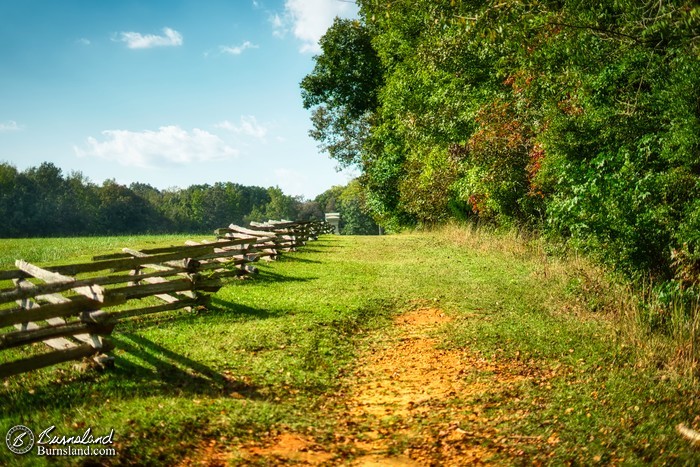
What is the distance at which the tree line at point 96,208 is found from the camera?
210 ft

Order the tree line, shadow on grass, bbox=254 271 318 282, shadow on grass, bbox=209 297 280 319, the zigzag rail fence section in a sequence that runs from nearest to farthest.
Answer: the zigzag rail fence section
shadow on grass, bbox=209 297 280 319
shadow on grass, bbox=254 271 318 282
the tree line

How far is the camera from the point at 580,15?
31.9 ft

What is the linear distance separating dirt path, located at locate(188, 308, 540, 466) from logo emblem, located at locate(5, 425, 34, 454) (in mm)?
1670

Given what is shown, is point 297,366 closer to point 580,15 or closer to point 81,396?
point 81,396

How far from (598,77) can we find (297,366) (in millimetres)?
8228

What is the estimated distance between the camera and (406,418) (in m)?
5.72

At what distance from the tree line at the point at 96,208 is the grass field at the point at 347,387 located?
37.6 metres

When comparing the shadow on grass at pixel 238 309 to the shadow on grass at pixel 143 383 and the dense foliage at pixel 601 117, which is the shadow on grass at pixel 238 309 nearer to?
the shadow on grass at pixel 143 383

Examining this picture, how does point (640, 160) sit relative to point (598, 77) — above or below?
below

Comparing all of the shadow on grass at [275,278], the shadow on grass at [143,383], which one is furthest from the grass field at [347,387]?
the shadow on grass at [275,278]

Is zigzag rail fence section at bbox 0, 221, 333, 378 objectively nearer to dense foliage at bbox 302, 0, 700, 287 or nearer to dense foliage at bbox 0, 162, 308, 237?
dense foliage at bbox 302, 0, 700, 287

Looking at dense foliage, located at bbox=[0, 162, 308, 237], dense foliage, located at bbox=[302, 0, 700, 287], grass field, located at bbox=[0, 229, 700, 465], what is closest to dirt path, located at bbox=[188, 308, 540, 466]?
grass field, located at bbox=[0, 229, 700, 465]

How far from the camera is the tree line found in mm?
63938

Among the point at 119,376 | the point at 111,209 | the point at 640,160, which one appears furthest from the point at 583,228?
the point at 111,209
